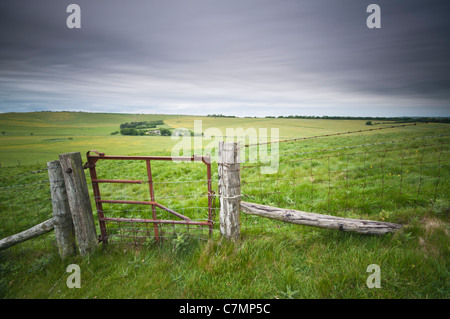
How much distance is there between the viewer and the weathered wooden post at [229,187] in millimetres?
3088

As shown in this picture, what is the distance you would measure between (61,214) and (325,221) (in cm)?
445

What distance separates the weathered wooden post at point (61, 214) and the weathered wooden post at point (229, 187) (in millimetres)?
2668

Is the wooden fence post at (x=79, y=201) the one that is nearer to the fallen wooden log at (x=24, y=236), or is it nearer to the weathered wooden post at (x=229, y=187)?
the fallen wooden log at (x=24, y=236)

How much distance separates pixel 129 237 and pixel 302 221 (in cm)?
322

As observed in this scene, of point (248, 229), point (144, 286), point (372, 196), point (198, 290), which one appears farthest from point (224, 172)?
point (372, 196)

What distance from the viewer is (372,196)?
4988 millimetres

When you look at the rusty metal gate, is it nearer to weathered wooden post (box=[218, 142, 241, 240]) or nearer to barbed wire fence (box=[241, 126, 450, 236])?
weathered wooden post (box=[218, 142, 241, 240])

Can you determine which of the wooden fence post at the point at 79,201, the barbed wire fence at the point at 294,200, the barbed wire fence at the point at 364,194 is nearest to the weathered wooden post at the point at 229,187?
the barbed wire fence at the point at 294,200

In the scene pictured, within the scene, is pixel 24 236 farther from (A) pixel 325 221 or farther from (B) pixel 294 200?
(B) pixel 294 200

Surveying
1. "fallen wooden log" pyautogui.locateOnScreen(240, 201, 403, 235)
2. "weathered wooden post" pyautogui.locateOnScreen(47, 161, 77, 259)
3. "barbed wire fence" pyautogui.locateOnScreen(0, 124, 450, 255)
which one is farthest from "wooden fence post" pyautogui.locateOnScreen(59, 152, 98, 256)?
"fallen wooden log" pyautogui.locateOnScreen(240, 201, 403, 235)

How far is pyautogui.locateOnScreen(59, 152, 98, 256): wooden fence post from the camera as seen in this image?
3232 mm

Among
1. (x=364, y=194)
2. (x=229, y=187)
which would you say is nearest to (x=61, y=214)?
(x=229, y=187)

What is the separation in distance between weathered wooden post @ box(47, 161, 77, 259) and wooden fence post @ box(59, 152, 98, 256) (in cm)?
14

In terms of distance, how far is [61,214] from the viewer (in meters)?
3.37
